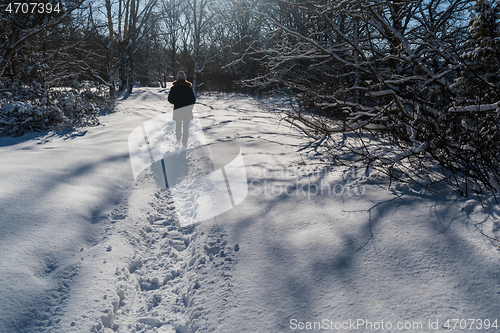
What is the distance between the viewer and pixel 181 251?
3.00 meters

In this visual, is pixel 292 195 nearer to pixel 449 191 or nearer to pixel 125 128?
pixel 449 191

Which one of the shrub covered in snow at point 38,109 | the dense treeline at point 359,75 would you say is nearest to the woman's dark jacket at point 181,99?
the dense treeline at point 359,75

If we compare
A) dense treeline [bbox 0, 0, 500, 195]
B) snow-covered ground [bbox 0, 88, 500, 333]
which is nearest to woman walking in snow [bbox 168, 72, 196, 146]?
dense treeline [bbox 0, 0, 500, 195]

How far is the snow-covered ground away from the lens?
1.85 meters

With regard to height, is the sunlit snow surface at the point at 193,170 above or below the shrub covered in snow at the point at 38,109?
below

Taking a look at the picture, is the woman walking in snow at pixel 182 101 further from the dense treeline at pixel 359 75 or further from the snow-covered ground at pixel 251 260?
the snow-covered ground at pixel 251 260

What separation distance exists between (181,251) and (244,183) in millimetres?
1631

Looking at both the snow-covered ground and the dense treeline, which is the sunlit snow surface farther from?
the dense treeline

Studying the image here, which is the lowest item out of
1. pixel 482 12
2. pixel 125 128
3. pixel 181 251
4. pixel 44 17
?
pixel 181 251

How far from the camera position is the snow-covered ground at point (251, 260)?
1851 millimetres

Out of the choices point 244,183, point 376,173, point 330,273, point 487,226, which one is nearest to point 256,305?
point 330,273

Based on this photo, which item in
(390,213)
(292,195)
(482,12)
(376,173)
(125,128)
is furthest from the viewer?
(125,128)

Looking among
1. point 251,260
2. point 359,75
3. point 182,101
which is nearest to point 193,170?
point 182,101

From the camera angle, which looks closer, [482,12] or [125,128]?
[482,12]
